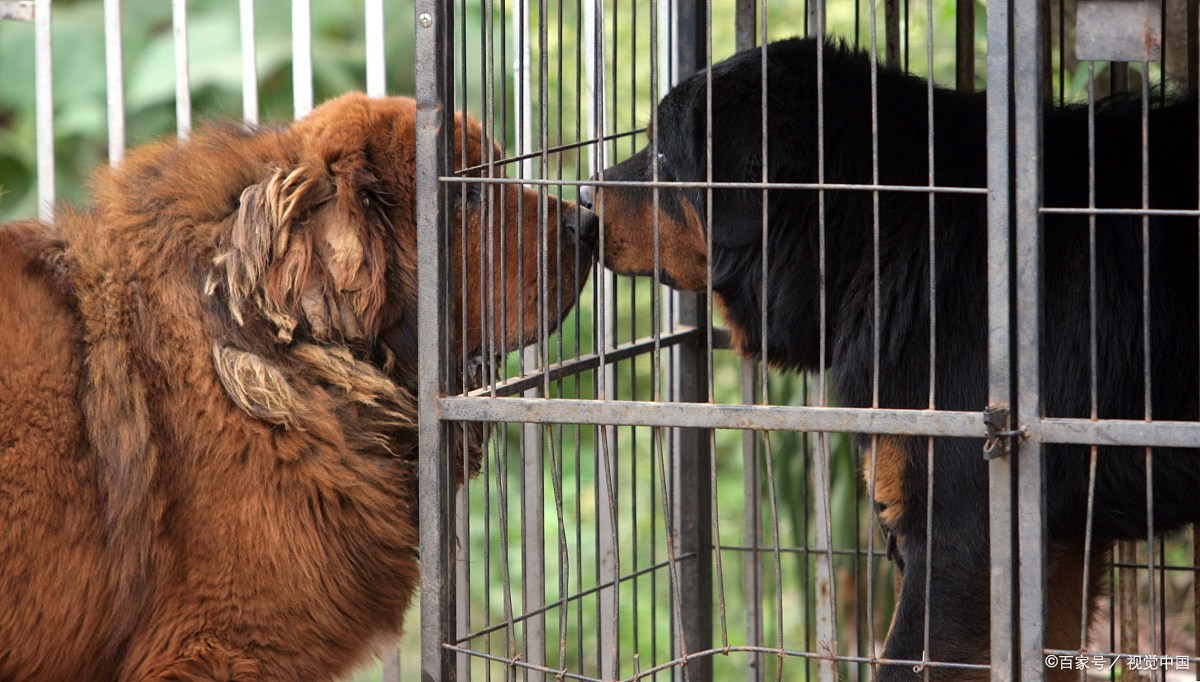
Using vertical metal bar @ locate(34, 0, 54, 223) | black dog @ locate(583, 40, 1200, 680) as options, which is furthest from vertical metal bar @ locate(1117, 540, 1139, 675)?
vertical metal bar @ locate(34, 0, 54, 223)

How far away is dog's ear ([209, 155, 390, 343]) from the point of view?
2.66m

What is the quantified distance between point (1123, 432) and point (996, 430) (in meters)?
0.22

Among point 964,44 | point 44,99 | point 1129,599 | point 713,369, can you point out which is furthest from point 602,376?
point 44,99

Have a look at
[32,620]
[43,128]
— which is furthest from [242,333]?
[43,128]

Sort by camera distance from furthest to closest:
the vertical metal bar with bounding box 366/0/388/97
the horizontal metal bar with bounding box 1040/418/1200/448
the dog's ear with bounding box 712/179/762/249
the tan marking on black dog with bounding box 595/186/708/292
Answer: the vertical metal bar with bounding box 366/0/388/97, the tan marking on black dog with bounding box 595/186/708/292, the dog's ear with bounding box 712/179/762/249, the horizontal metal bar with bounding box 1040/418/1200/448

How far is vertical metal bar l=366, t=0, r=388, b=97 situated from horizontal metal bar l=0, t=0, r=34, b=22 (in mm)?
1119

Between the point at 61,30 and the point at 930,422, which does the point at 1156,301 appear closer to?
the point at 930,422

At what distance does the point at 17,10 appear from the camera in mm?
3838

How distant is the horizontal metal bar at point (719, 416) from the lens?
7.38 ft

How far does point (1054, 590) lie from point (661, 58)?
2536mm

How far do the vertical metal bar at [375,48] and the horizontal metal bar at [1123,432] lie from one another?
7.60ft

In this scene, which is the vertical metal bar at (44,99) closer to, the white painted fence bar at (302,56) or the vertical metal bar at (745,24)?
the white painted fence bar at (302,56)

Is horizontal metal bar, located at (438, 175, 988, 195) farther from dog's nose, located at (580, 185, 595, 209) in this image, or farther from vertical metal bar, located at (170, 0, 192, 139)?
vertical metal bar, located at (170, 0, 192, 139)

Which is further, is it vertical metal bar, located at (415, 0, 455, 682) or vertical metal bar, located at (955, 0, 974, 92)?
vertical metal bar, located at (955, 0, 974, 92)
